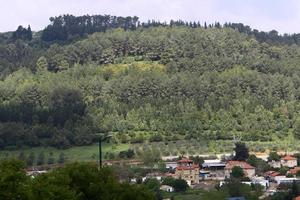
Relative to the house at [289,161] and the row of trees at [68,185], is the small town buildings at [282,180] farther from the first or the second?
the row of trees at [68,185]

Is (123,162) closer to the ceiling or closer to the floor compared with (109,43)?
closer to the floor

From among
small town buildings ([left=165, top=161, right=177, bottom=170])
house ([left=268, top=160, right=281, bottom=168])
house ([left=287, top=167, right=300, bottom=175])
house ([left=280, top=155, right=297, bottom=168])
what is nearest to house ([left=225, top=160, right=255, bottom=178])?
house ([left=268, top=160, right=281, bottom=168])

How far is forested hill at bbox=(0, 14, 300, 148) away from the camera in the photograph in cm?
9400

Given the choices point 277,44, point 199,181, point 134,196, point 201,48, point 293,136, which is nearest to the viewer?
point 134,196

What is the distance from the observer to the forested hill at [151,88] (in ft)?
308

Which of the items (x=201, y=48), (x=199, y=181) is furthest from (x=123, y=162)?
(x=201, y=48)

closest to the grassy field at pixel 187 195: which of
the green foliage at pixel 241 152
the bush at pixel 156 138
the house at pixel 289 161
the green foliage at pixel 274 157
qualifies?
the house at pixel 289 161

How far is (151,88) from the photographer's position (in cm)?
11038

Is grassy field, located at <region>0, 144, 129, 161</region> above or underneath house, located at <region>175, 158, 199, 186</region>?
above

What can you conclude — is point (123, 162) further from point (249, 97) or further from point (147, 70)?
point (147, 70)

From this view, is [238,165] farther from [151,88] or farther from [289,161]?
[151,88]

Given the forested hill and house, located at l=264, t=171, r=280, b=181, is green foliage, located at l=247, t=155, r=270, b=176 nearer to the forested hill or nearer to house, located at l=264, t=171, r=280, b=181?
house, located at l=264, t=171, r=280, b=181

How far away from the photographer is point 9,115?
98.9 meters

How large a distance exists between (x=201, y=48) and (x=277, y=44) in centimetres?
1772
